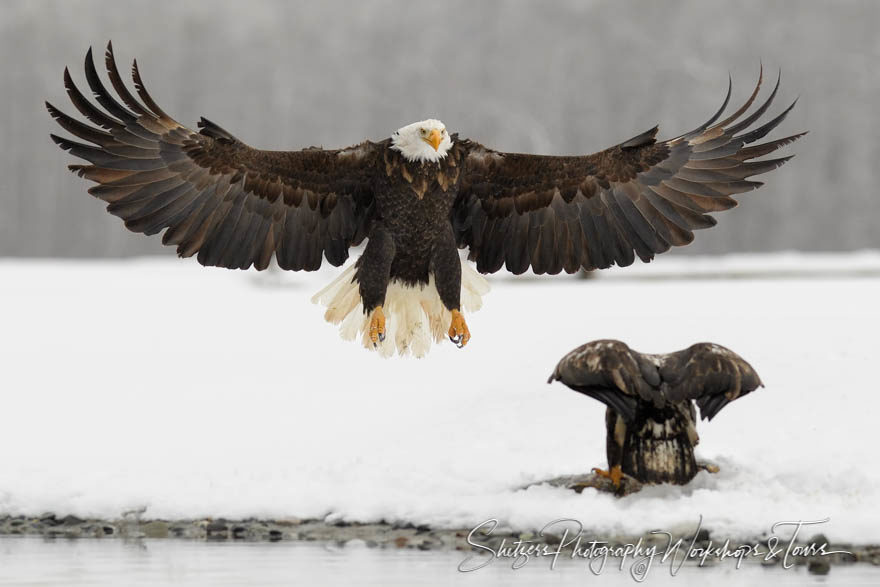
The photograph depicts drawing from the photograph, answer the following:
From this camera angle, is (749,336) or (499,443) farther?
(749,336)

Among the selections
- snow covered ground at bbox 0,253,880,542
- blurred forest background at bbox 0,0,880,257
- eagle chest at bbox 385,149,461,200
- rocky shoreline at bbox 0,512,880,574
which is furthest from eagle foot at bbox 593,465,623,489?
blurred forest background at bbox 0,0,880,257

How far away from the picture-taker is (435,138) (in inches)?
344

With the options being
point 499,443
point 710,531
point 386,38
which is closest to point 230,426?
point 499,443

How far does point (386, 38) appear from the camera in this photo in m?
43.4

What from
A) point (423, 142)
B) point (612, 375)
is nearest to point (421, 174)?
point (423, 142)

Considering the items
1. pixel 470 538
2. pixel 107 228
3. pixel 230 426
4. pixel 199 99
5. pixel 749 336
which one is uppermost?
pixel 199 99

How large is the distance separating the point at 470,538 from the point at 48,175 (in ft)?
122

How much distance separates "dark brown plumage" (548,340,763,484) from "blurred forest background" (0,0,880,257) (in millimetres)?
25611

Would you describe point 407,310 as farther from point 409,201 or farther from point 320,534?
point 320,534

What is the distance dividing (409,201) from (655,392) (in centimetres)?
202

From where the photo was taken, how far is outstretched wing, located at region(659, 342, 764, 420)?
918 centimetres

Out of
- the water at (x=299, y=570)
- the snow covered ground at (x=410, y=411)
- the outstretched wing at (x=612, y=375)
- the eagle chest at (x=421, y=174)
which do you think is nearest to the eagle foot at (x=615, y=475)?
the snow covered ground at (x=410, y=411)

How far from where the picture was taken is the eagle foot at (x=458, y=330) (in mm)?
9539

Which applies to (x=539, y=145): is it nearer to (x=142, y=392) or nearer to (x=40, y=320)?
(x=40, y=320)
